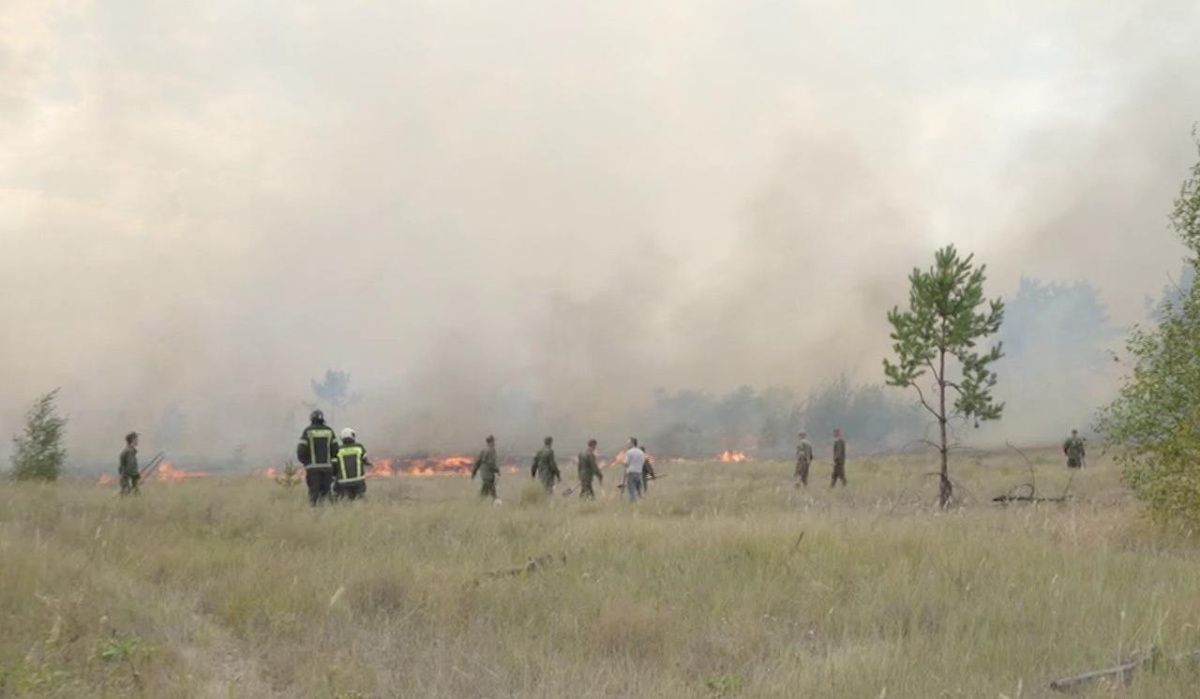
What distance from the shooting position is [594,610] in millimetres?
6594

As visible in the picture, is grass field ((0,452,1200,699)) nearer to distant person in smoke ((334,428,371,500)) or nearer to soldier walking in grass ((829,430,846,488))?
distant person in smoke ((334,428,371,500))

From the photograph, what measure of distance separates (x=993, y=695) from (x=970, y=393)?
1402 centimetres

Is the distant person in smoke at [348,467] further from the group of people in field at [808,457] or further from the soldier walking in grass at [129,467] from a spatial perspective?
the group of people in field at [808,457]

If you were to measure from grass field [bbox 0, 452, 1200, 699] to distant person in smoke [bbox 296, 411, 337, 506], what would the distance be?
3904mm

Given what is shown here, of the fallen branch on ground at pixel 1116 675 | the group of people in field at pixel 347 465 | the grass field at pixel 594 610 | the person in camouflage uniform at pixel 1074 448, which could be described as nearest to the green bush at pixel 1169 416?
the grass field at pixel 594 610

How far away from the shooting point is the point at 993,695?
453 centimetres

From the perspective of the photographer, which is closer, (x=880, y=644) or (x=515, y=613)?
(x=880, y=644)

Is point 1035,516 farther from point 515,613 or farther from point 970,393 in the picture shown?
point 515,613

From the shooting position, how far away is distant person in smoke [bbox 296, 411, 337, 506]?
48.5 ft

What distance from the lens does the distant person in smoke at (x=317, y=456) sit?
1480cm

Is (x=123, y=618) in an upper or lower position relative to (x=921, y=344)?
lower

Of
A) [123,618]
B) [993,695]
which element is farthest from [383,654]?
[993,695]

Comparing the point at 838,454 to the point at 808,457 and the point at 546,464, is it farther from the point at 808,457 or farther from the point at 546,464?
the point at 546,464

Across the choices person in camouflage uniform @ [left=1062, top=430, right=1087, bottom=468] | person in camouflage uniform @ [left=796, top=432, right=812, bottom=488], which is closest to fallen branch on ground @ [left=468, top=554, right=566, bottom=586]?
person in camouflage uniform @ [left=796, top=432, right=812, bottom=488]
